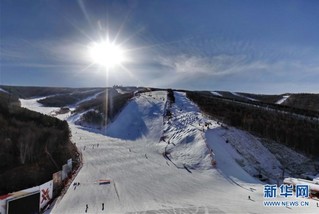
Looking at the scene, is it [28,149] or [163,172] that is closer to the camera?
[163,172]

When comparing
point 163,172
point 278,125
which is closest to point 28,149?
point 163,172

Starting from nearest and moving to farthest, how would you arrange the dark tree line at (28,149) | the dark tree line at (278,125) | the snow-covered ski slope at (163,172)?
the snow-covered ski slope at (163,172), the dark tree line at (28,149), the dark tree line at (278,125)

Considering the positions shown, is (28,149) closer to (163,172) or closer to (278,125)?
(163,172)

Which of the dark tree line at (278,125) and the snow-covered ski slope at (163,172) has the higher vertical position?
the dark tree line at (278,125)

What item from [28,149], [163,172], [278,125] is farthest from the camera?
[278,125]

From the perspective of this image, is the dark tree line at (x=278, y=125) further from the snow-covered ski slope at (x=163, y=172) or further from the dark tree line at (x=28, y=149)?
the dark tree line at (x=28, y=149)

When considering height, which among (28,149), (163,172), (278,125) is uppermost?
(278,125)

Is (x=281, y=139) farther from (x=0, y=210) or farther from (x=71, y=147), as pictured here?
(x=0, y=210)

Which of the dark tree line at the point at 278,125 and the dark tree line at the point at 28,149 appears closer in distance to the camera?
the dark tree line at the point at 28,149

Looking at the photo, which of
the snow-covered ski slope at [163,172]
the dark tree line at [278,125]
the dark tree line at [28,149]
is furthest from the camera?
the dark tree line at [278,125]

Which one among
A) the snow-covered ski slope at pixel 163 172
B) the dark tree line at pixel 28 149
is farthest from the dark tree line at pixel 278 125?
the dark tree line at pixel 28 149

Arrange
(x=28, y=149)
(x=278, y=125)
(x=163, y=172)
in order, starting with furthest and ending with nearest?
1. (x=278, y=125)
2. (x=28, y=149)
3. (x=163, y=172)
